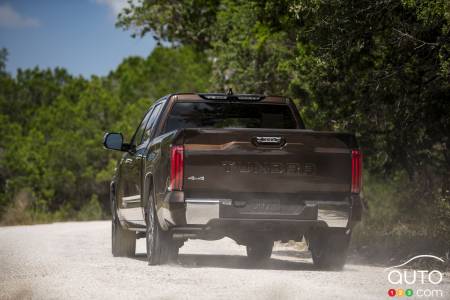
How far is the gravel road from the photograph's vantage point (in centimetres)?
869

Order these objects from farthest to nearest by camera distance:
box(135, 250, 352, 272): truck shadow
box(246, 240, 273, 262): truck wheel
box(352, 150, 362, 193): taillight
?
box(246, 240, 273, 262): truck wheel
box(135, 250, 352, 272): truck shadow
box(352, 150, 362, 193): taillight

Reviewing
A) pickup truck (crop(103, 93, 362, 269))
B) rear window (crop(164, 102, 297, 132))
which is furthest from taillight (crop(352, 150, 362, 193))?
rear window (crop(164, 102, 297, 132))

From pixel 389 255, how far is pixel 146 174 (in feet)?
14.0

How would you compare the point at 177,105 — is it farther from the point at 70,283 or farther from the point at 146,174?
the point at 70,283

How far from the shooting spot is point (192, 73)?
78375 millimetres

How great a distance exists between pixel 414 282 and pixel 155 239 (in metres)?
2.94

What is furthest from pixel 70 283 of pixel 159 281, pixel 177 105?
pixel 177 105

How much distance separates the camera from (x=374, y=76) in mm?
14461

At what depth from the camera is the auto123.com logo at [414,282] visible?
9.04 m

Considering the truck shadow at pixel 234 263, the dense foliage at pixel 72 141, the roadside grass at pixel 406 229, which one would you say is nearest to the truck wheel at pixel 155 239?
the truck shadow at pixel 234 263

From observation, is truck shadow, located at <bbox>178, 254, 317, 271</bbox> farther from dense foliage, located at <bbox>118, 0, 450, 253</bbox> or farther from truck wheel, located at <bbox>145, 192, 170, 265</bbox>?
dense foliage, located at <bbox>118, 0, 450, 253</bbox>

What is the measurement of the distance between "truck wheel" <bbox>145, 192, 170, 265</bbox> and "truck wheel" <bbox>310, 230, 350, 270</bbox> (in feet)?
5.53

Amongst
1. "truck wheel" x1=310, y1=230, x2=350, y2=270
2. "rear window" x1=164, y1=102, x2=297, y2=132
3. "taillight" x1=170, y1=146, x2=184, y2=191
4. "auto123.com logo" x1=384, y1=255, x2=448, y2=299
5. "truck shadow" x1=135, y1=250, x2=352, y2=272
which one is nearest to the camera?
"auto123.com logo" x1=384, y1=255, x2=448, y2=299

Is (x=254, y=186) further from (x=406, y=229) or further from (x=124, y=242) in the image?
(x=406, y=229)
